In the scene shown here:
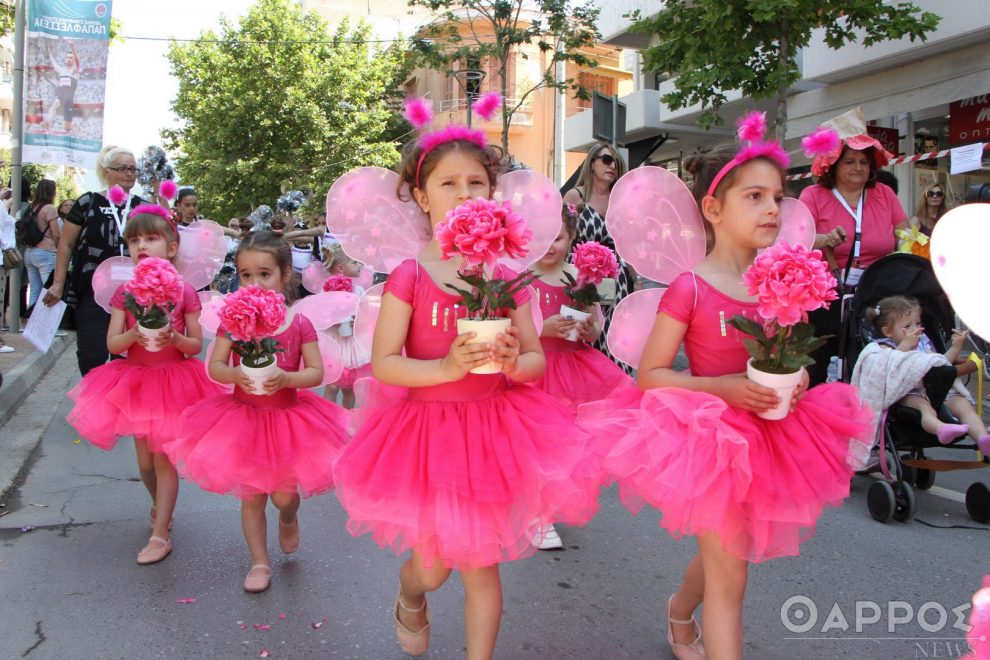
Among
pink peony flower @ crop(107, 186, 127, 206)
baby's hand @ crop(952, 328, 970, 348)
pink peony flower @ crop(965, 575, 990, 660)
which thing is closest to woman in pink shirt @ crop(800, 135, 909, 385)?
baby's hand @ crop(952, 328, 970, 348)

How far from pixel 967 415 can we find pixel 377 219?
381 cm

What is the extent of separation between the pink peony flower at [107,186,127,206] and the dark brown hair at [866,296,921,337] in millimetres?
4917

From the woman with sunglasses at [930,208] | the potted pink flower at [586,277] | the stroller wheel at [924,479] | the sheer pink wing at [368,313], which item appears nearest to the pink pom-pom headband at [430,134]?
the sheer pink wing at [368,313]

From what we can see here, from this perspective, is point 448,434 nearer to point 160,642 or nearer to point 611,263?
point 160,642

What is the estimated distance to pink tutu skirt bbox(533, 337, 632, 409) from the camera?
4500 mm

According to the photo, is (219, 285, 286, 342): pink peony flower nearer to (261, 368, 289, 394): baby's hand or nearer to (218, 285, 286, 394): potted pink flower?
(218, 285, 286, 394): potted pink flower

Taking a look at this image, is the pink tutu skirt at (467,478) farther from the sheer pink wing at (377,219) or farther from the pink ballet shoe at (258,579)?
the pink ballet shoe at (258,579)

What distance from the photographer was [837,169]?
5.71 m

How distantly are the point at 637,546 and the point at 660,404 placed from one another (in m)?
1.98

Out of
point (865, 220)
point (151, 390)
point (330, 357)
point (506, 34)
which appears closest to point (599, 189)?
point (865, 220)

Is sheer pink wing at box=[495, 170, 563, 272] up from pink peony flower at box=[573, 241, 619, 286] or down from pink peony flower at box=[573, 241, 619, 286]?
A: up

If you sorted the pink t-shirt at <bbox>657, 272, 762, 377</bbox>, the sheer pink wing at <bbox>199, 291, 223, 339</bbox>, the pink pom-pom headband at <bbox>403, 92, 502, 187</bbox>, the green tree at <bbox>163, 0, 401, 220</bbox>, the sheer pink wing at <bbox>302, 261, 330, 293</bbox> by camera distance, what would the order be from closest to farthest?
the pink t-shirt at <bbox>657, 272, 762, 377</bbox>
the pink pom-pom headband at <bbox>403, 92, 502, 187</bbox>
the sheer pink wing at <bbox>199, 291, 223, 339</bbox>
the sheer pink wing at <bbox>302, 261, 330, 293</bbox>
the green tree at <bbox>163, 0, 401, 220</bbox>

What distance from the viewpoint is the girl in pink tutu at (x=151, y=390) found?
427cm

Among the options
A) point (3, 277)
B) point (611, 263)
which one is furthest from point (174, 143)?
point (611, 263)
